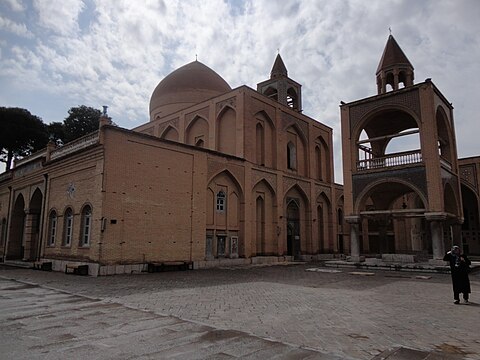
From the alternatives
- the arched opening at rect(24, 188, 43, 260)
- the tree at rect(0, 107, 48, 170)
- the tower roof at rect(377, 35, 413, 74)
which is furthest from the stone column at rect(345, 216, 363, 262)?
the tree at rect(0, 107, 48, 170)

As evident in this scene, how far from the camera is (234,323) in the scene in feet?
20.6

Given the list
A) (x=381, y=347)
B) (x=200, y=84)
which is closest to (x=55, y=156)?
(x=200, y=84)

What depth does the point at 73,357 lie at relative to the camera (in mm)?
4434

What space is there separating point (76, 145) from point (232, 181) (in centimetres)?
853

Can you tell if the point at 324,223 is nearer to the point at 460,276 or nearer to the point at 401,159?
the point at 401,159

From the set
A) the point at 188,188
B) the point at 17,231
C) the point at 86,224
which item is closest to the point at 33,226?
the point at 17,231

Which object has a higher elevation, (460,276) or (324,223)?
(324,223)

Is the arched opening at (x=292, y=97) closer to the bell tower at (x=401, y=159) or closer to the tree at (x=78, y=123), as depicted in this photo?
the bell tower at (x=401, y=159)

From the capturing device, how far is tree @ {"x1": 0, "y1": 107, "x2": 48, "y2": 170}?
3194cm

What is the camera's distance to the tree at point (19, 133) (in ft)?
105

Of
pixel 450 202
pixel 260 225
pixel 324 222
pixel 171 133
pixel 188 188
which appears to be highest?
pixel 171 133

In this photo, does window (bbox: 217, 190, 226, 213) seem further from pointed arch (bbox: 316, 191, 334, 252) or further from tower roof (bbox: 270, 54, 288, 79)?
tower roof (bbox: 270, 54, 288, 79)

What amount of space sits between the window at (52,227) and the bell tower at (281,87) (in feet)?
58.1

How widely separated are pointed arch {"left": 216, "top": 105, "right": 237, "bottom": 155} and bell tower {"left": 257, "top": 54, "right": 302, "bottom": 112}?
20.7ft
